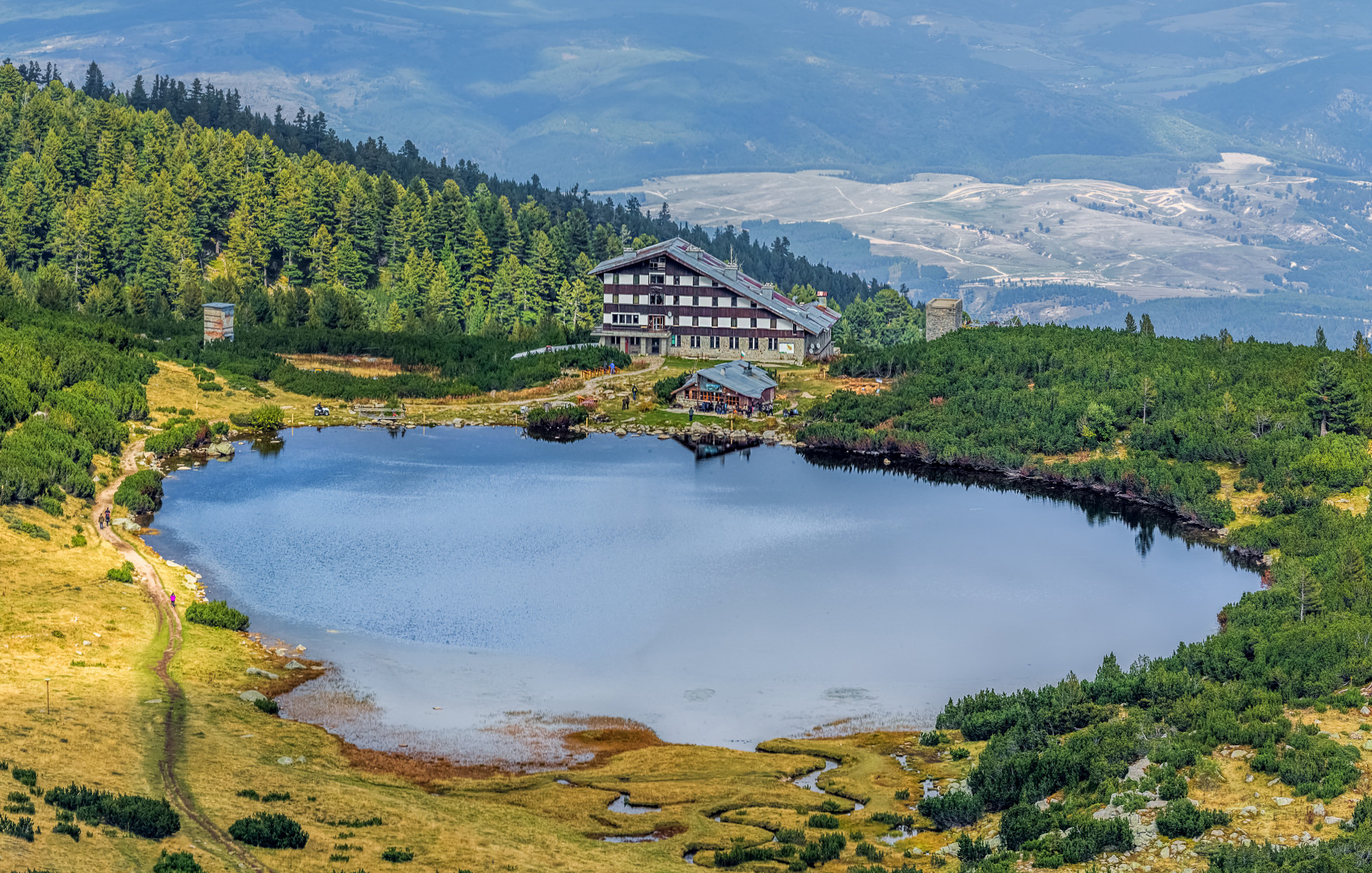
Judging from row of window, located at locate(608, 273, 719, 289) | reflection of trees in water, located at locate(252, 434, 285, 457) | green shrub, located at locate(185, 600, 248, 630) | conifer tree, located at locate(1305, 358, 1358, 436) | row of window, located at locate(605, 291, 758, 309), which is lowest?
green shrub, located at locate(185, 600, 248, 630)

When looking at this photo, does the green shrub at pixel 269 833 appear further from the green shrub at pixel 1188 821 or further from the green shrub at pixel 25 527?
the green shrub at pixel 25 527

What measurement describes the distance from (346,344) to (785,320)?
35.3 m

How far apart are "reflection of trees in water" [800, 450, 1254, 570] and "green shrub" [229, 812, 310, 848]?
49.8 m

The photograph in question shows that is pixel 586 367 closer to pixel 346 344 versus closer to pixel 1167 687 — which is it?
pixel 346 344

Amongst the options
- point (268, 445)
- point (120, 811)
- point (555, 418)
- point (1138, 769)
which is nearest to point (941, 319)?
point (555, 418)

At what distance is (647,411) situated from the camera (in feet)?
364

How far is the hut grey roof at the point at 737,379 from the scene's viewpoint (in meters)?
111

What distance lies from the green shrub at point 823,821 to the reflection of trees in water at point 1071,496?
38.2 metres

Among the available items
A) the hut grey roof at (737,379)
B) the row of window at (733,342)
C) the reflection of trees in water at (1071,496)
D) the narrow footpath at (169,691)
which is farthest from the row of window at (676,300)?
the narrow footpath at (169,691)

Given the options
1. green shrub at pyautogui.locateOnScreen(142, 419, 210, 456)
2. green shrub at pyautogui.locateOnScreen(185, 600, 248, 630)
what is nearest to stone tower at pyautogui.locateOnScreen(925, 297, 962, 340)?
green shrub at pyautogui.locateOnScreen(142, 419, 210, 456)

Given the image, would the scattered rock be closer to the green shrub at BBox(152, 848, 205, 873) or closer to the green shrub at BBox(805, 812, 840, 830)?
the green shrub at BBox(805, 812, 840, 830)

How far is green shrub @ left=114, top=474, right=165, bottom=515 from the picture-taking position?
78562mm

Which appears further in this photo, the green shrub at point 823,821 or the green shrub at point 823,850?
the green shrub at point 823,821

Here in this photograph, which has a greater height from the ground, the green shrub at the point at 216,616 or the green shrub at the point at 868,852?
the green shrub at the point at 216,616
